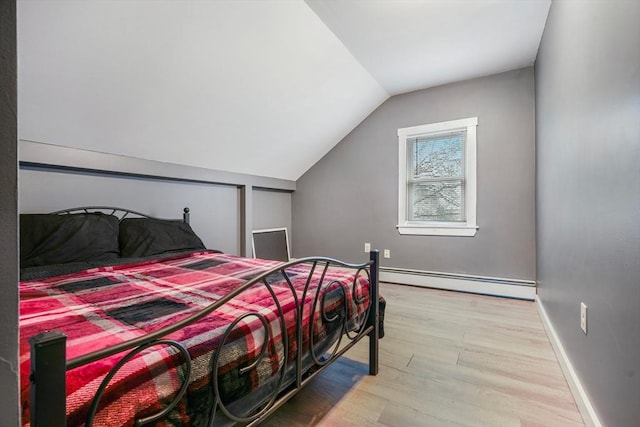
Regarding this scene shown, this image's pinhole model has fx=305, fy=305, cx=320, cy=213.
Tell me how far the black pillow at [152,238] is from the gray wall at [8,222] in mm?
2154

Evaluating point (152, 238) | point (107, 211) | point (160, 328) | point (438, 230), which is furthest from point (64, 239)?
point (438, 230)

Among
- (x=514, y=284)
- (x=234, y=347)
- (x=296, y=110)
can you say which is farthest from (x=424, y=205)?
(x=234, y=347)

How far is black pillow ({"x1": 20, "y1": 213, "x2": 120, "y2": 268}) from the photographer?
6.25 ft

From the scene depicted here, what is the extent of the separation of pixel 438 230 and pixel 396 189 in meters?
0.74

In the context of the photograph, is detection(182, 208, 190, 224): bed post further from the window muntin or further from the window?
the window muntin

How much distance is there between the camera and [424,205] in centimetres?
393

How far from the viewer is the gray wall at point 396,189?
3324mm

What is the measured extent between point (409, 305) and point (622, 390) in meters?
2.08

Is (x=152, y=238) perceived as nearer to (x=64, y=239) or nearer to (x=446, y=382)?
(x=64, y=239)

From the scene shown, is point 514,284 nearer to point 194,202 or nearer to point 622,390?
point 622,390

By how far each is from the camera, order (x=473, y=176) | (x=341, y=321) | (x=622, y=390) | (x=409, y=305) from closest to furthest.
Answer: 1. (x=622, y=390)
2. (x=341, y=321)
3. (x=409, y=305)
4. (x=473, y=176)

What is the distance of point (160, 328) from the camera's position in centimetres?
91

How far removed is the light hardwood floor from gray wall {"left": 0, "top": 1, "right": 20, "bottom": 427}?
50.7 inches

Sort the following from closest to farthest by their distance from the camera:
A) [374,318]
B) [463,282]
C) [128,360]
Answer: [128,360], [374,318], [463,282]
